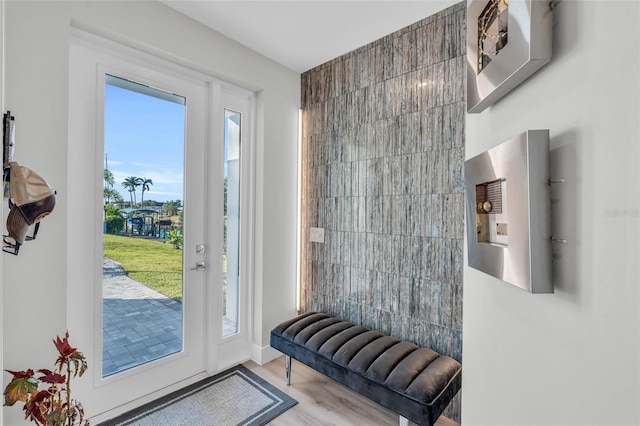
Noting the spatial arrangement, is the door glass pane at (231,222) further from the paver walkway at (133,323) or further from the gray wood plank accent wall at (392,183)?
the gray wood plank accent wall at (392,183)

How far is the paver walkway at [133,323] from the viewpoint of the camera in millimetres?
1959

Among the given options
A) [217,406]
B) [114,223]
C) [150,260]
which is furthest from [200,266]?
[217,406]

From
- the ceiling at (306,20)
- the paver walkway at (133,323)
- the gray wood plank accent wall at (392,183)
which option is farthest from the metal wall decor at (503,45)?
the paver walkway at (133,323)

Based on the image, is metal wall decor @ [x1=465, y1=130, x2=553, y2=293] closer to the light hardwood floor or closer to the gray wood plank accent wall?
the gray wood plank accent wall

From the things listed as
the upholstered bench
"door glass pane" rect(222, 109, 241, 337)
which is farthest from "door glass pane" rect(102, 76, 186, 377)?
the upholstered bench

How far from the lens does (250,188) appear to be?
8.85 feet

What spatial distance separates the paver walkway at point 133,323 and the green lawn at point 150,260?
0.15 feet

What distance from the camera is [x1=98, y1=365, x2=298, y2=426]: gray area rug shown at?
1.92 metres

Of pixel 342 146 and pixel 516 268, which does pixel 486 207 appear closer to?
pixel 516 268

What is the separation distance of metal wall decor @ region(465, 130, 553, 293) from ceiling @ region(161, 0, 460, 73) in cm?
179

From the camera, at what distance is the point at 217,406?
2062 millimetres

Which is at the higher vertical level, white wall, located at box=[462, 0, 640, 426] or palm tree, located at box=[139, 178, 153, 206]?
palm tree, located at box=[139, 178, 153, 206]

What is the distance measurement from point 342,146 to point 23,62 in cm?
201

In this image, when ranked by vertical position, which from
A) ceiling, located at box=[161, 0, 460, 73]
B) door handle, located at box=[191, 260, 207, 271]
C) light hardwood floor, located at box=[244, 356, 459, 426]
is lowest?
light hardwood floor, located at box=[244, 356, 459, 426]
